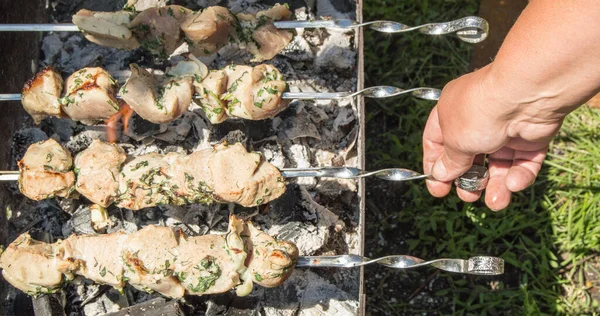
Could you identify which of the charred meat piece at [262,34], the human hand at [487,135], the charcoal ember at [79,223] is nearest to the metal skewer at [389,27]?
the charred meat piece at [262,34]

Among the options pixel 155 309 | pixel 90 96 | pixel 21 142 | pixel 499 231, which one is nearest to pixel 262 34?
pixel 90 96

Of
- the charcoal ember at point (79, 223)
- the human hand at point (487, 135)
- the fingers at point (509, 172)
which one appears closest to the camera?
the human hand at point (487, 135)

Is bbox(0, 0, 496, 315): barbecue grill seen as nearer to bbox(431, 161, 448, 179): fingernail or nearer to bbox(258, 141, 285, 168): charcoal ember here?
bbox(258, 141, 285, 168): charcoal ember

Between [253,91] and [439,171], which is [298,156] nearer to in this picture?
[253,91]

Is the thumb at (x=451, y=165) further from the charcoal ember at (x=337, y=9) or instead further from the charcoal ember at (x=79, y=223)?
the charcoal ember at (x=79, y=223)

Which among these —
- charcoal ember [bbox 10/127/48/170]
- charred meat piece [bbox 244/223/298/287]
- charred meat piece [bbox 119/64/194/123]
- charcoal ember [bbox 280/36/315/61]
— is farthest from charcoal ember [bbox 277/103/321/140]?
charcoal ember [bbox 10/127/48/170]
